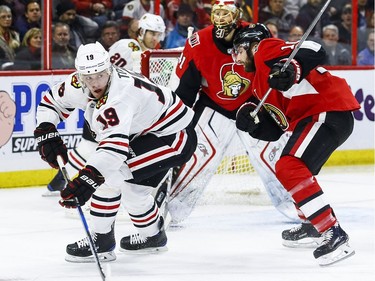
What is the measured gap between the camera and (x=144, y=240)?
4945mm

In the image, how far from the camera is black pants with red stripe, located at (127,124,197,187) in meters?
4.69

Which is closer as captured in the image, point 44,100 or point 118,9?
point 44,100

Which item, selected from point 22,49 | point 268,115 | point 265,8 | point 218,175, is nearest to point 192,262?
point 268,115

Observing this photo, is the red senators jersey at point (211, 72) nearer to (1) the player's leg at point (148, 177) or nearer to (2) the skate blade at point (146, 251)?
(1) the player's leg at point (148, 177)

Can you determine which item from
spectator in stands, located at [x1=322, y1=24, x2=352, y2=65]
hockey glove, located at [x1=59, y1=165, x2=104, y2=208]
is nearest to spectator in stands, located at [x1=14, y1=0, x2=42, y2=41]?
spectator in stands, located at [x1=322, y1=24, x2=352, y2=65]

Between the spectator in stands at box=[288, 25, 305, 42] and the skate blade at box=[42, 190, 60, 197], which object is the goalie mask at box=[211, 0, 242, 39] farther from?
the spectator in stands at box=[288, 25, 305, 42]

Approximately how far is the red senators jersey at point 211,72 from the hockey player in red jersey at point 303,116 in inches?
21.6

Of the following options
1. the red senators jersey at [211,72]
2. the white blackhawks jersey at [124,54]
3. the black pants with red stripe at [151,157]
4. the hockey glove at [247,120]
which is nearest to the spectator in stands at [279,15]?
the white blackhawks jersey at [124,54]

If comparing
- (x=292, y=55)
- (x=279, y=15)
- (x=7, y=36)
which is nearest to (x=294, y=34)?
(x=279, y=15)

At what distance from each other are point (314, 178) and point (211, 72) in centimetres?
114

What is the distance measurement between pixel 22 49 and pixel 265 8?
6.39 feet

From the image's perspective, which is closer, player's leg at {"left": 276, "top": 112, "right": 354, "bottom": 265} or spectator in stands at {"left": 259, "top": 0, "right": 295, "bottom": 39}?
player's leg at {"left": 276, "top": 112, "right": 354, "bottom": 265}

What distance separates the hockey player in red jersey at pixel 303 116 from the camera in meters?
4.56

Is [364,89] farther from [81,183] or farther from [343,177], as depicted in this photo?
[81,183]
